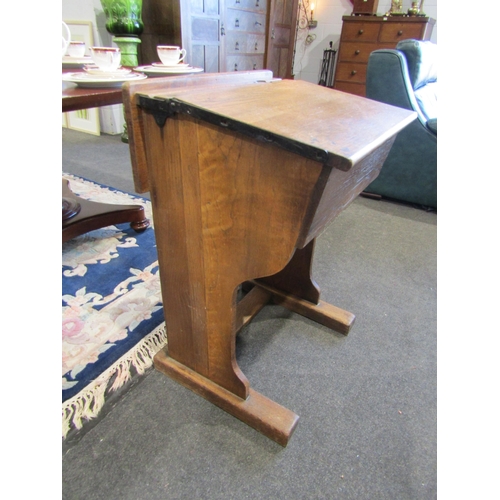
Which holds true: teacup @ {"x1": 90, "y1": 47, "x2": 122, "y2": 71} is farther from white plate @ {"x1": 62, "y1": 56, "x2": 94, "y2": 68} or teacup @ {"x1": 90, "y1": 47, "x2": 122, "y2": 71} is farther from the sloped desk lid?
the sloped desk lid

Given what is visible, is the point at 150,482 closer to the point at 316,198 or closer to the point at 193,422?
the point at 193,422

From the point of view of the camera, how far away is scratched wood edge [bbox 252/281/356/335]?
3.69 ft

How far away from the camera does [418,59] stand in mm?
1849

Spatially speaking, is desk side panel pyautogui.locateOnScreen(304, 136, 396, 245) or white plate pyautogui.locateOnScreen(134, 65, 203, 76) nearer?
desk side panel pyautogui.locateOnScreen(304, 136, 396, 245)

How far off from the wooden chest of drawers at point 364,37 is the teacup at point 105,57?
292 centimetres

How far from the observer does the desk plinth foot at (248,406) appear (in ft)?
2.62

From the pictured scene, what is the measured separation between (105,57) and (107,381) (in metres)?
0.85

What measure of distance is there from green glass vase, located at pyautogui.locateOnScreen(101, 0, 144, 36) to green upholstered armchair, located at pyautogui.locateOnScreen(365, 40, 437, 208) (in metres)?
1.51

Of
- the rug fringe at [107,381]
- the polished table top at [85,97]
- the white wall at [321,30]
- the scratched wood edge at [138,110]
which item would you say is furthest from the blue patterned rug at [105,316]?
the white wall at [321,30]

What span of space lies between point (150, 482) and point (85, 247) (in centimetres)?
104

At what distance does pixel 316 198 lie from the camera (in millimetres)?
528

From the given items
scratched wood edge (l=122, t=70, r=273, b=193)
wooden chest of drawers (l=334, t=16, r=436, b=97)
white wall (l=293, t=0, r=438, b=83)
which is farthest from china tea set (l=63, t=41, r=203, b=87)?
white wall (l=293, t=0, r=438, b=83)

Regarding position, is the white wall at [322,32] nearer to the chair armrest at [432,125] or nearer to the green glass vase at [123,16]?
the chair armrest at [432,125]

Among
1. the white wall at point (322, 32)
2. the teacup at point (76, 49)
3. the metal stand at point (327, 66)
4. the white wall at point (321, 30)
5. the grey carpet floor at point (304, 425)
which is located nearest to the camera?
the grey carpet floor at point (304, 425)
